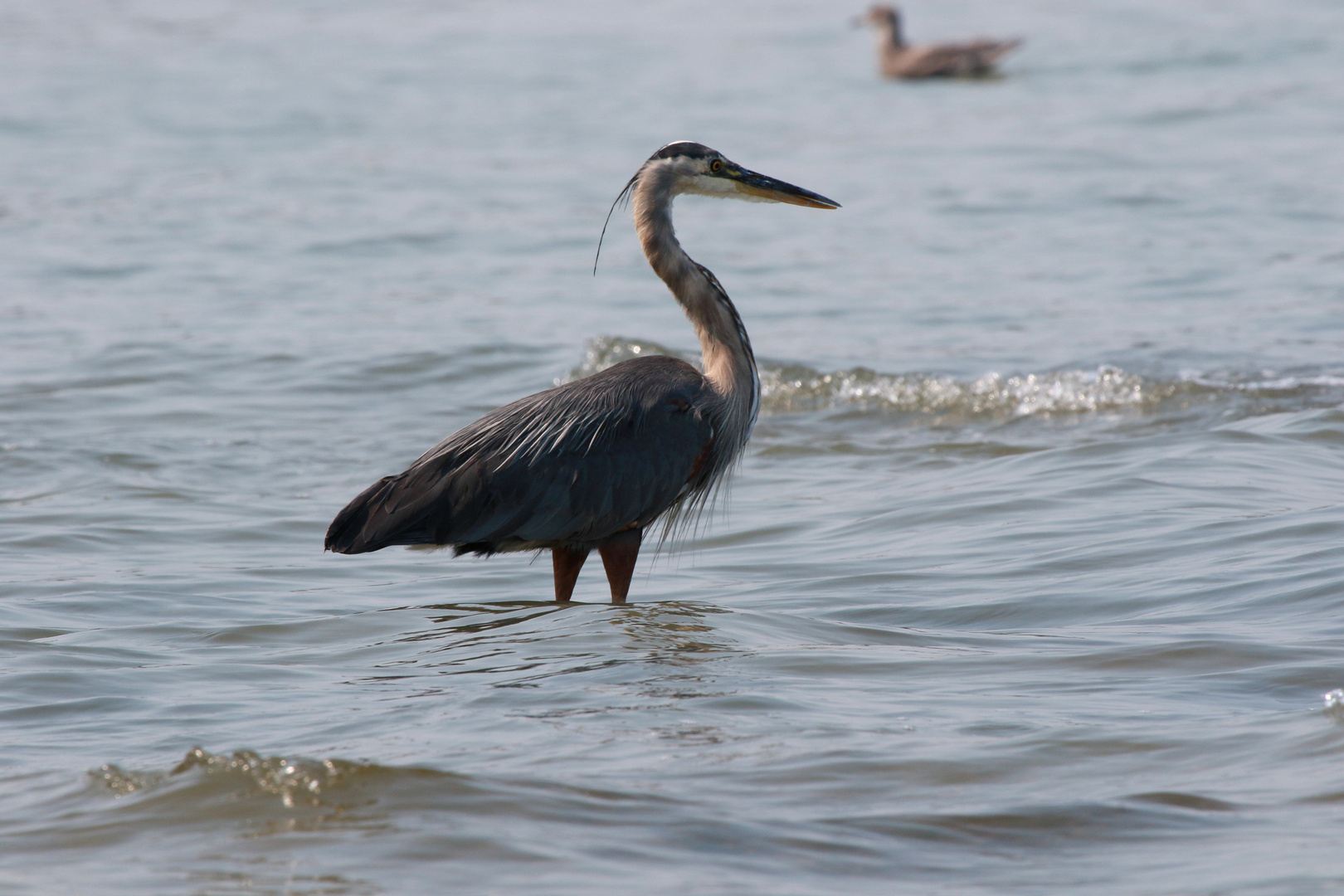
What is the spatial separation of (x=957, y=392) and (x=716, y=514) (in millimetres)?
2654

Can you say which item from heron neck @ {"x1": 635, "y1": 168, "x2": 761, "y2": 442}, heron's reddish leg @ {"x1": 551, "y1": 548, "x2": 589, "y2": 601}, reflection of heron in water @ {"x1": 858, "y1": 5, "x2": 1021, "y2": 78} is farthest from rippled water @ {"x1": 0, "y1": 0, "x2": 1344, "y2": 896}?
reflection of heron in water @ {"x1": 858, "y1": 5, "x2": 1021, "y2": 78}

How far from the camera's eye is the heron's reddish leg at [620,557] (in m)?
6.65

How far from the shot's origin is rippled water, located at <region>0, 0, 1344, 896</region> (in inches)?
163

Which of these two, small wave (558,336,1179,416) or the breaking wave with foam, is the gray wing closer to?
small wave (558,336,1179,416)

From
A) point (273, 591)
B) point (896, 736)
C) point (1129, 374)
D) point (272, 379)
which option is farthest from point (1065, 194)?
point (896, 736)

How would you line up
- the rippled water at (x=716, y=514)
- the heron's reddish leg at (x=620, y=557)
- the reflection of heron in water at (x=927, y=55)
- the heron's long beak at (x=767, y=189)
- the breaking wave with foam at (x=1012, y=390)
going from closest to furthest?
the rippled water at (x=716, y=514)
the heron's reddish leg at (x=620, y=557)
the heron's long beak at (x=767, y=189)
the breaking wave with foam at (x=1012, y=390)
the reflection of heron in water at (x=927, y=55)

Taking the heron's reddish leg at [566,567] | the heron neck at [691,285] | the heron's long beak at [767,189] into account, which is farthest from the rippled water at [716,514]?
the heron's long beak at [767,189]

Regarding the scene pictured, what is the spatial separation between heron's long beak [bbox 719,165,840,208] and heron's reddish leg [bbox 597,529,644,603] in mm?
1746

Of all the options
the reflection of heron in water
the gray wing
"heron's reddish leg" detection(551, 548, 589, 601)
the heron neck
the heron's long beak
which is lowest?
"heron's reddish leg" detection(551, 548, 589, 601)

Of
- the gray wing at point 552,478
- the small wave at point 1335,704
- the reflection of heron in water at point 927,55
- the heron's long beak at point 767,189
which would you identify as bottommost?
the small wave at point 1335,704

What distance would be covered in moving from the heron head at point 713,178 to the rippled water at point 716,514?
1.69 meters

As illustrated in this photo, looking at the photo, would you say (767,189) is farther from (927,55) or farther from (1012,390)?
(927,55)

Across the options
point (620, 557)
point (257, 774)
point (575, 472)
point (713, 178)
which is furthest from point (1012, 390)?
point (257, 774)

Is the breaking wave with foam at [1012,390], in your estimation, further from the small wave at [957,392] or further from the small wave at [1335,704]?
the small wave at [1335,704]
